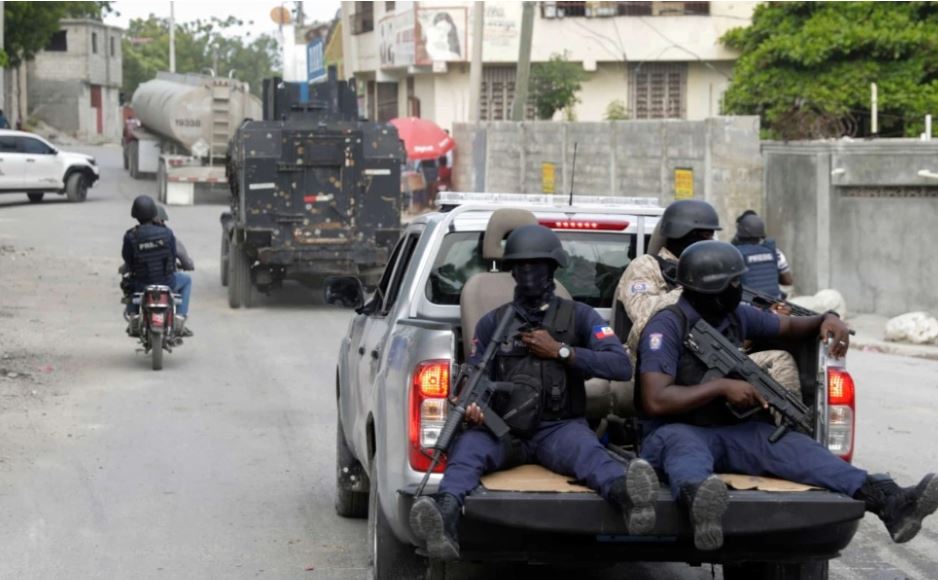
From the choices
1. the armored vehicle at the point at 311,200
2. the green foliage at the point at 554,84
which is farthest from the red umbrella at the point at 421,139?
the armored vehicle at the point at 311,200

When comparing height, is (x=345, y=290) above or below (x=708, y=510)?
above

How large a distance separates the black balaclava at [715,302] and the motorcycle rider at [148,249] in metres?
8.42

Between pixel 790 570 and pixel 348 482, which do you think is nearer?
pixel 790 570

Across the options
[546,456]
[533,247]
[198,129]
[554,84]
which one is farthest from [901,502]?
[198,129]

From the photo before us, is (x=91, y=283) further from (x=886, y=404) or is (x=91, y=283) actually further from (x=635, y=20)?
(x=635, y=20)

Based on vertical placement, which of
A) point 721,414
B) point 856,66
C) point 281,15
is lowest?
point 721,414

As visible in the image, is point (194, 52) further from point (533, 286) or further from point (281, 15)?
point (533, 286)

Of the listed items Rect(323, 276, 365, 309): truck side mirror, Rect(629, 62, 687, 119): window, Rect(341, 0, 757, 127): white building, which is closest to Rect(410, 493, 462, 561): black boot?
Rect(323, 276, 365, 309): truck side mirror

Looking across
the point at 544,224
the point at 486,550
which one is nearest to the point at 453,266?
the point at 544,224

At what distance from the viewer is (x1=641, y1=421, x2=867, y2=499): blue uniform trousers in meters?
5.16

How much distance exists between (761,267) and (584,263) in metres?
4.58

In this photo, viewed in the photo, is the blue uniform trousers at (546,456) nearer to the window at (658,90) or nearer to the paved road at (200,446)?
the paved road at (200,446)

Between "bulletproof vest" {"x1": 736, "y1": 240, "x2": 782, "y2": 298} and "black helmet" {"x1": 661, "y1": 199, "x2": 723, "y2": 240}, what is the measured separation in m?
4.52

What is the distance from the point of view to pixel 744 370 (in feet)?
18.0
